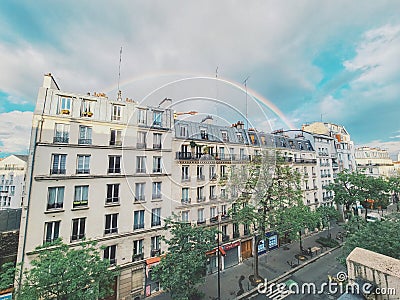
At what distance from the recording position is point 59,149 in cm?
1409

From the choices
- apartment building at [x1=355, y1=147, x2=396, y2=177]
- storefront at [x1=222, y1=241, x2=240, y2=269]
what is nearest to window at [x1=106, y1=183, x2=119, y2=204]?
storefront at [x1=222, y1=241, x2=240, y2=269]

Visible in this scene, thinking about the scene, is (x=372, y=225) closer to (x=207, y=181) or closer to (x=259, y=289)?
(x=259, y=289)

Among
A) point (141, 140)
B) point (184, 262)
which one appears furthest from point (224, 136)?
point (184, 262)

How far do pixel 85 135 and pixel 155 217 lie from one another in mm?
8921

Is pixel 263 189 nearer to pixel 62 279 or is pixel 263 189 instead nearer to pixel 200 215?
pixel 200 215

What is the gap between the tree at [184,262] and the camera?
11.6 m

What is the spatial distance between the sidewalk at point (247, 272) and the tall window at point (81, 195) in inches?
373

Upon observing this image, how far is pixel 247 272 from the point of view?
1892 centimetres

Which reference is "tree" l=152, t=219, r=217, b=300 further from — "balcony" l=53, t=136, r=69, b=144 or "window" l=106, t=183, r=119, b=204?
"balcony" l=53, t=136, r=69, b=144

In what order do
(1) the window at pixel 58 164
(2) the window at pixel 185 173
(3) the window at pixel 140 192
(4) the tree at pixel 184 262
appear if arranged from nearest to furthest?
(4) the tree at pixel 184 262, (1) the window at pixel 58 164, (3) the window at pixel 140 192, (2) the window at pixel 185 173

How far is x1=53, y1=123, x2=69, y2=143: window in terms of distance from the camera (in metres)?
14.2

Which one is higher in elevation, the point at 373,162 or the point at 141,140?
the point at 141,140

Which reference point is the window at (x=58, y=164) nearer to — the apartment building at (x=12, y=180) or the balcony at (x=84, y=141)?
the balcony at (x=84, y=141)

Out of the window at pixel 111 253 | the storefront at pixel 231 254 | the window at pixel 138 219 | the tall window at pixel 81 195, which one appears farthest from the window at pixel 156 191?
the storefront at pixel 231 254
